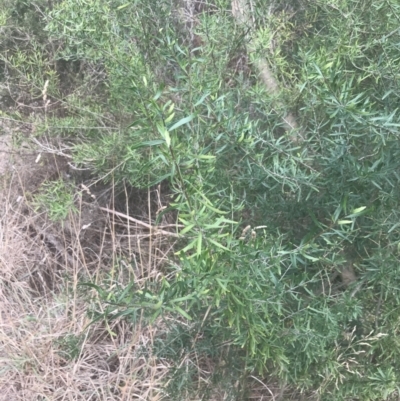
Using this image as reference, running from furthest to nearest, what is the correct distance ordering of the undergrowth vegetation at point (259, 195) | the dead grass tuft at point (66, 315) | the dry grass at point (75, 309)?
the dead grass tuft at point (66, 315) < the dry grass at point (75, 309) < the undergrowth vegetation at point (259, 195)

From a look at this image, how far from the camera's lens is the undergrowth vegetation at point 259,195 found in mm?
1077

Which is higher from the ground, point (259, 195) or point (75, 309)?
point (259, 195)

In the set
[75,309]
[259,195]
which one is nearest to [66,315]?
[75,309]

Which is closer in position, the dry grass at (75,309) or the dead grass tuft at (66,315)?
the dry grass at (75,309)

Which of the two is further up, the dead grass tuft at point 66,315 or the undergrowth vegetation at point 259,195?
the undergrowth vegetation at point 259,195

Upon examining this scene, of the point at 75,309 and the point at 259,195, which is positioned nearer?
the point at 259,195

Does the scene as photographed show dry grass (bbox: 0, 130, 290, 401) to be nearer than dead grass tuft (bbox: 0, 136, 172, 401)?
Yes

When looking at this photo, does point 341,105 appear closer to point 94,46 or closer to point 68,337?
point 94,46

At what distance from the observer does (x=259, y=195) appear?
1.41 metres

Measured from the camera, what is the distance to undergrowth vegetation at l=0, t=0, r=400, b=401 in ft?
3.53

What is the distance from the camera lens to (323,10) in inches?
60.5

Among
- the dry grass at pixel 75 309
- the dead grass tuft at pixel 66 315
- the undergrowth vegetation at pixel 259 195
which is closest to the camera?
the undergrowth vegetation at pixel 259 195

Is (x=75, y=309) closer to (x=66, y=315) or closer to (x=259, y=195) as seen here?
(x=66, y=315)

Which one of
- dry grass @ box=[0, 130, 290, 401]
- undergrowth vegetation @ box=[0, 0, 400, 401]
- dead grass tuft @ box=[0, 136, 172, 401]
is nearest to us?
undergrowth vegetation @ box=[0, 0, 400, 401]
